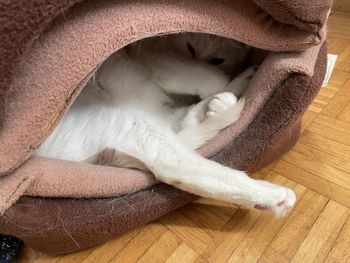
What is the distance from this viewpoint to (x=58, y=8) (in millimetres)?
461

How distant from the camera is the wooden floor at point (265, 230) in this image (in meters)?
0.67

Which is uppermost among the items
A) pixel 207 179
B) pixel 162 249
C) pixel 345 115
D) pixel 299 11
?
pixel 299 11

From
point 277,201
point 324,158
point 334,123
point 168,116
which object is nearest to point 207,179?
point 277,201

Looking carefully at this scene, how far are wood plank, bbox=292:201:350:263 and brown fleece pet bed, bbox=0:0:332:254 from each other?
0.53 feet

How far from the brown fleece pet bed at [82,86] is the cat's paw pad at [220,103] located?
0.03m

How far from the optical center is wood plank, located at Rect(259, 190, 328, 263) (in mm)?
662

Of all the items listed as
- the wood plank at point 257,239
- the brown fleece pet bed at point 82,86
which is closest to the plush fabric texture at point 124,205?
the brown fleece pet bed at point 82,86

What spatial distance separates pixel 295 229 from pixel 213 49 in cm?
49

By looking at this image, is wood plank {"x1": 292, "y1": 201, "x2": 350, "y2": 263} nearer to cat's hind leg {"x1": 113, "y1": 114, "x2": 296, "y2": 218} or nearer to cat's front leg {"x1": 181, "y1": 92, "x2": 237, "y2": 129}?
cat's hind leg {"x1": 113, "y1": 114, "x2": 296, "y2": 218}

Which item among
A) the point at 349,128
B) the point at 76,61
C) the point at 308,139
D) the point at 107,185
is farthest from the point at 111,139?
the point at 349,128

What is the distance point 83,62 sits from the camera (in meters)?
0.53

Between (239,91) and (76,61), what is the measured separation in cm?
42

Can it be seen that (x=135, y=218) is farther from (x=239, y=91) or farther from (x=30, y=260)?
(x=239, y=91)

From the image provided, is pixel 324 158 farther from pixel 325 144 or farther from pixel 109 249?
pixel 109 249
